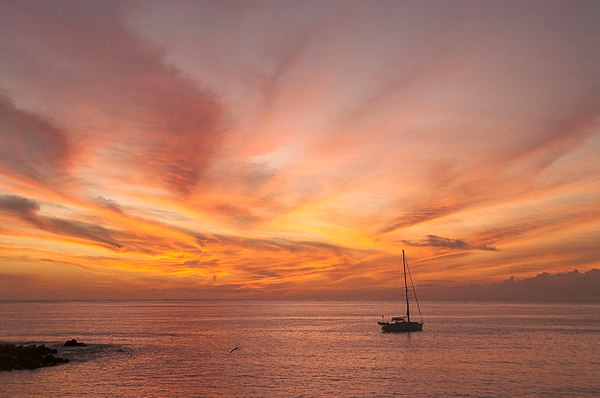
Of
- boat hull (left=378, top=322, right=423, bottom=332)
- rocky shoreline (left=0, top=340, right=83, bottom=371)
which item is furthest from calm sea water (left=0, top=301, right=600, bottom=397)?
boat hull (left=378, top=322, right=423, bottom=332)

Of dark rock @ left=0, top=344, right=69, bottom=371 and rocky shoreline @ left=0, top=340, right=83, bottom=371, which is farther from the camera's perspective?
dark rock @ left=0, top=344, right=69, bottom=371

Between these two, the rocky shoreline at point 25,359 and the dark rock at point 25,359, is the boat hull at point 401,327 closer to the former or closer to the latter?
the rocky shoreline at point 25,359

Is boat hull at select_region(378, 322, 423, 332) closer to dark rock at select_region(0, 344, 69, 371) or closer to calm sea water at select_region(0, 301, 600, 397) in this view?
calm sea water at select_region(0, 301, 600, 397)

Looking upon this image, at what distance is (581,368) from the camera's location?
6962cm

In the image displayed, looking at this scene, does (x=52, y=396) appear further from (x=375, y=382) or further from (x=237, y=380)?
(x=375, y=382)

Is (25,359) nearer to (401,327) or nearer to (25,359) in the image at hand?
(25,359)

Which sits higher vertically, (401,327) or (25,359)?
(401,327)

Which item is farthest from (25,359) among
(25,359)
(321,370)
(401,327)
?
(401,327)

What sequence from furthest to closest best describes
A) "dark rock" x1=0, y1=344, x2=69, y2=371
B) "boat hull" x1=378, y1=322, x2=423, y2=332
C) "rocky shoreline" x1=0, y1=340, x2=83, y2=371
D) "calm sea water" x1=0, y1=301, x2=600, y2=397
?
1. "boat hull" x1=378, y1=322, x2=423, y2=332
2. "dark rock" x1=0, y1=344, x2=69, y2=371
3. "rocky shoreline" x1=0, y1=340, x2=83, y2=371
4. "calm sea water" x1=0, y1=301, x2=600, y2=397

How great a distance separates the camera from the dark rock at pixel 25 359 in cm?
6825

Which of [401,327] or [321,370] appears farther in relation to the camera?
[401,327]

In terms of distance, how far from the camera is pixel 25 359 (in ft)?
233

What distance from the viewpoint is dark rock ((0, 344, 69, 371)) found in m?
68.2

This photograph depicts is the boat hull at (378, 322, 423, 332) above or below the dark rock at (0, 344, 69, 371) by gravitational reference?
above
